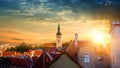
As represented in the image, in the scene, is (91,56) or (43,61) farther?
(91,56)

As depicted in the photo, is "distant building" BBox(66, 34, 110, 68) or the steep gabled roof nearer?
the steep gabled roof

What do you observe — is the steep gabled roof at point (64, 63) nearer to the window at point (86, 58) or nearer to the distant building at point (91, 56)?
the distant building at point (91, 56)

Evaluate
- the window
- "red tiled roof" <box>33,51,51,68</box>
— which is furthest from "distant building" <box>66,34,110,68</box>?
"red tiled roof" <box>33,51,51,68</box>

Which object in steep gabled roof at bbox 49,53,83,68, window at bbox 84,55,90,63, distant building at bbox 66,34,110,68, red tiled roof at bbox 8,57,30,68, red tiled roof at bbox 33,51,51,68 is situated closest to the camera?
steep gabled roof at bbox 49,53,83,68

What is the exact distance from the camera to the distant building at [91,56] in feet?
149

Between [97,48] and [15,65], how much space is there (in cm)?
3082

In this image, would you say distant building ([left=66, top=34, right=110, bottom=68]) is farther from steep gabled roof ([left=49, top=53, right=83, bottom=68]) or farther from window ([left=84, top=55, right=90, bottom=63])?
steep gabled roof ([left=49, top=53, right=83, bottom=68])

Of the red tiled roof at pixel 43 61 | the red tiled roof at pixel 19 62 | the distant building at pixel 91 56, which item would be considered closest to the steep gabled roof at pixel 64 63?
the red tiled roof at pixel 43 61

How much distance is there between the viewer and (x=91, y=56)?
150 feet

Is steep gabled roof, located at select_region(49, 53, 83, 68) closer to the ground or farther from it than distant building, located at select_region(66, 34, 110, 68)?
farther from it

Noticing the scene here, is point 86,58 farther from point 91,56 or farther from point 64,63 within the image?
point 64,63

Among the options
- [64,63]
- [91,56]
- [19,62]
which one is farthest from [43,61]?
[19,62]

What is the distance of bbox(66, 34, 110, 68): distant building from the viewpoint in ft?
149

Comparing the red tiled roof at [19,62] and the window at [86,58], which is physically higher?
the window at [86,58]
